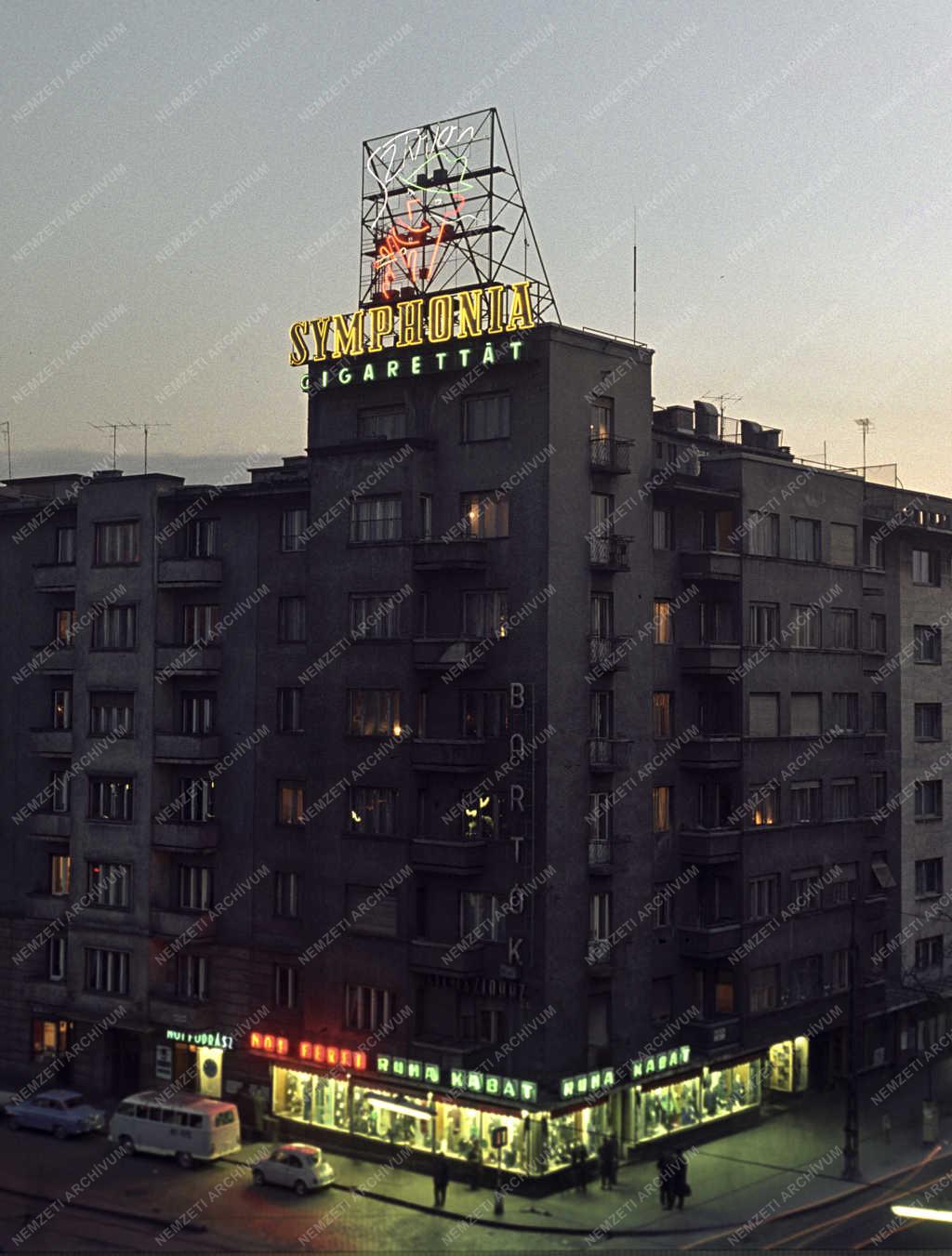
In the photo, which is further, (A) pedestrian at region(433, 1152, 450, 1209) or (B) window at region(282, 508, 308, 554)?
(B) window at region(282, 508, 308, 554)

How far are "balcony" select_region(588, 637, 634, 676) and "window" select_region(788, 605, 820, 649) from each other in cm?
1220

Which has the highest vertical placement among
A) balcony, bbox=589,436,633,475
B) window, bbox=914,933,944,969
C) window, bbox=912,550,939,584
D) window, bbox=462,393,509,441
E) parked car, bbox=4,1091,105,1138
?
window, bbox=462,393,509,441

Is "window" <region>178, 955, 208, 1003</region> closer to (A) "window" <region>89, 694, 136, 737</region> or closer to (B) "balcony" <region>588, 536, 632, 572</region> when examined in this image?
(A) "window" <region>89, 694, 136, 737</region>

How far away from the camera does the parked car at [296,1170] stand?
60.2 metres

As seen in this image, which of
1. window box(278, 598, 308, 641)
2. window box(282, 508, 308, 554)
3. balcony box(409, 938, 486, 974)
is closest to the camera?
balcony box(409, 938, 486, 974)

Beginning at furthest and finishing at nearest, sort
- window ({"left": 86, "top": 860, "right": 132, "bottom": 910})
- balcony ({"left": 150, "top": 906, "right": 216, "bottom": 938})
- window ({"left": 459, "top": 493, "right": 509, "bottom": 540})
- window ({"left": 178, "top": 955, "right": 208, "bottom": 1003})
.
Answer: window ({"left": 86, "top": 860, "right": 132, "bottom": 910}) < window ({"left": 178, "top": 955, "right": 208, "bottom": 1003}) < balcony ({"left": 150, "top": 906, "right": 216, "bottom": 938}) < window ({"left": 459, "top": 493, "right": 509, "bottom": 540})

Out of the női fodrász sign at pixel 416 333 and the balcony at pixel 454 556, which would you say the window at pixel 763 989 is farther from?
the női fodrász sign at pixel 416 333

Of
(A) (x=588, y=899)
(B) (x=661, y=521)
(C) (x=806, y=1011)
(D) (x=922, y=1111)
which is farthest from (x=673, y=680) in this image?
(D) (x=922, y=1111)

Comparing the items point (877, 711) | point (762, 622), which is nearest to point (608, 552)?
point (762, 622)

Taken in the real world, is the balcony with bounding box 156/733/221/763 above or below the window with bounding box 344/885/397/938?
above

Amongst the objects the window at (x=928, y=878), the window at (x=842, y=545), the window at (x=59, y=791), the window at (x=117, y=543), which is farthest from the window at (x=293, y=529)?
the window at (x=928, y=878)

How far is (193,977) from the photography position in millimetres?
72625

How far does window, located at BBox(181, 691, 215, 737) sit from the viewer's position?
2886 inches

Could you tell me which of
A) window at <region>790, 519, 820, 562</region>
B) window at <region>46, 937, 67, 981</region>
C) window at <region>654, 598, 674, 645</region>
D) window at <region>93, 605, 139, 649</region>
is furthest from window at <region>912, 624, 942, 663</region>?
window at <region>46, 937, 67, 981</region>
